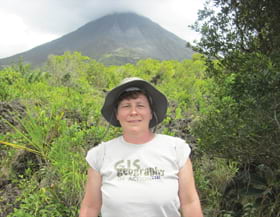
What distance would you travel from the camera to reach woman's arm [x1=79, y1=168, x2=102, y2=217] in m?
1.61

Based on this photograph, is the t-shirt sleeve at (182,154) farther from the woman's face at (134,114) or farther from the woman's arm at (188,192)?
the woman's face at (134,114)

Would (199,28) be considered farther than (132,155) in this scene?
Yes

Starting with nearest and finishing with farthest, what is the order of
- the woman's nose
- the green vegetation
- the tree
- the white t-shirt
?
1. the white t-shirt
2. the woman's nose
3. the tree
4. the green vegetation

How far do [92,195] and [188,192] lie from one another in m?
0.52

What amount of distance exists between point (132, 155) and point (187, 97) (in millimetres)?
6362

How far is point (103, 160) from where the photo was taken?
160cm

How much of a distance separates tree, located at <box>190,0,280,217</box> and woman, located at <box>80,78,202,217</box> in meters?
0.81

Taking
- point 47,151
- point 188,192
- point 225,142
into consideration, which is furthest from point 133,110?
point 47,151

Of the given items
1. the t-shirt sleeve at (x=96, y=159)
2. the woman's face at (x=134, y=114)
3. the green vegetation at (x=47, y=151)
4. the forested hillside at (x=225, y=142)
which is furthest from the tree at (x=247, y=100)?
the t-shirt sleeve at (x=96, y=159)

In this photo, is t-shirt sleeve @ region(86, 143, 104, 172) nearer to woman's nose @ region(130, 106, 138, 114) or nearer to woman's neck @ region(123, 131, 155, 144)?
woman's neck @ region(123, 131, 155, 144)

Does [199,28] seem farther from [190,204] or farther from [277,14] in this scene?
[190,204]

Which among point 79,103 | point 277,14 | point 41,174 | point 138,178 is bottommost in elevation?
point 41,174

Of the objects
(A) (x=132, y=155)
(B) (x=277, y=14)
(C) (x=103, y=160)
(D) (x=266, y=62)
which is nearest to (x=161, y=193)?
(A) (x=132, y=155)

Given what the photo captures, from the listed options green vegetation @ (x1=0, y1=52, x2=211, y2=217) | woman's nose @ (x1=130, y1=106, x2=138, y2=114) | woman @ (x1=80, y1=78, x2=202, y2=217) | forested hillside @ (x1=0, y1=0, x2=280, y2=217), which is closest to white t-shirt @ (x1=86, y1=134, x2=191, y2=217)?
woman @ (x1=80, y1=78, x2=202, y2=217)
